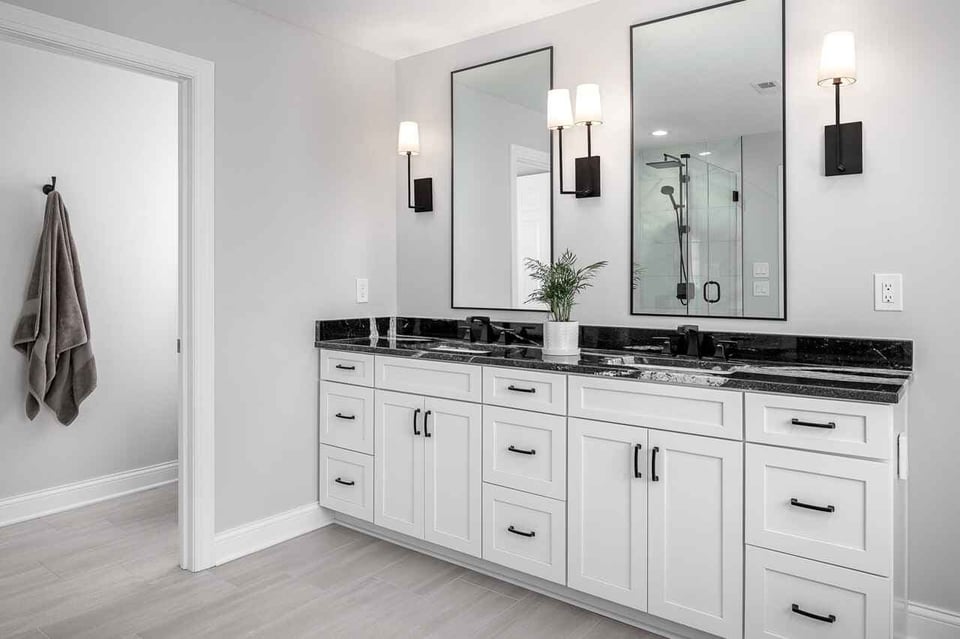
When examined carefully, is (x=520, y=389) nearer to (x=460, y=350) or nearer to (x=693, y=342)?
(x=460, y=350)

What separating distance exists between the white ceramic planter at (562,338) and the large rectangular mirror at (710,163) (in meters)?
0.32

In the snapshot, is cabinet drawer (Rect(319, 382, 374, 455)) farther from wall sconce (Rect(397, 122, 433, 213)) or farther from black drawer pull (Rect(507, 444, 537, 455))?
wall sconce (Rect(397, 122, 433, 213))

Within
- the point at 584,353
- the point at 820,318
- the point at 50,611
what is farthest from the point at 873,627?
the point at 50,611

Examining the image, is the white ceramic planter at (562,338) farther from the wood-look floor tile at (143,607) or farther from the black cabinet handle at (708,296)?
the wood-look floor tile at (143,607)

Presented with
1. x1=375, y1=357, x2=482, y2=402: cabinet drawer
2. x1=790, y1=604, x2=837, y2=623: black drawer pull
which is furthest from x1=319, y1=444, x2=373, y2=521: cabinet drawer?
x1=790, y1=604, x2=837, y2=623: black drawer pull

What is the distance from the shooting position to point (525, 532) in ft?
8.09

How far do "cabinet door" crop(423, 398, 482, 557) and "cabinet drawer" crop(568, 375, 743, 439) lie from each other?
499 mm

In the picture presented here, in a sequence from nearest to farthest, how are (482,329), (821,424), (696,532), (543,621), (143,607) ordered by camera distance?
(821,424), (696,532), (543,621), (143,607), (482,329)

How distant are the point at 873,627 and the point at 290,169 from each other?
Answer: 9.21ft

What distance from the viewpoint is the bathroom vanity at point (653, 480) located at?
1.80 meters

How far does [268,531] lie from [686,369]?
2.01 m

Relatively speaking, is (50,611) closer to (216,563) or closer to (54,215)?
(216,563)

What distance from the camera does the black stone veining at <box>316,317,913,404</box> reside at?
190 cm

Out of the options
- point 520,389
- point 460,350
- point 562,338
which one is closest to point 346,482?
point 460,350
